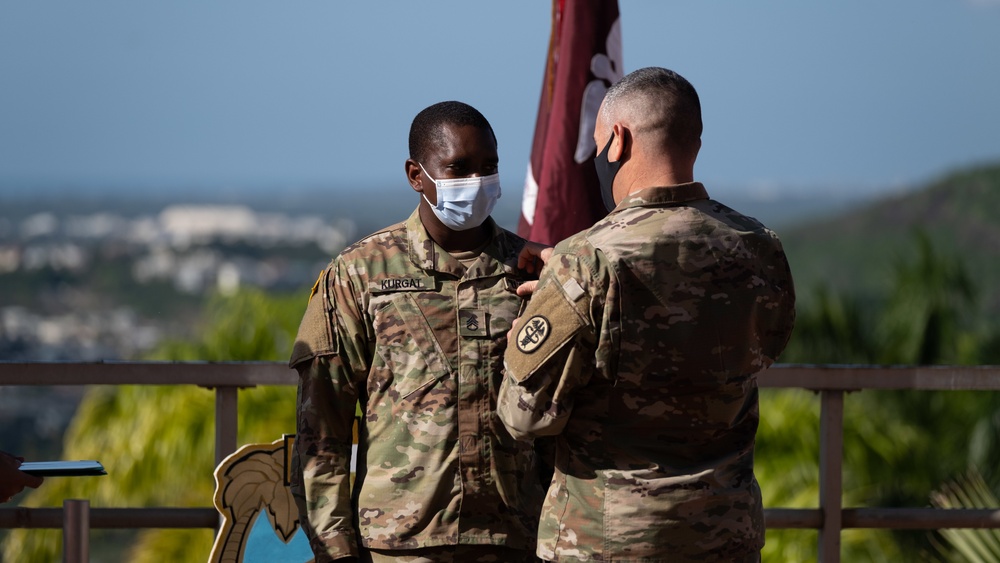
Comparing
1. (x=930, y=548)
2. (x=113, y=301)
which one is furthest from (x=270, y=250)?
(x=930, y=548)

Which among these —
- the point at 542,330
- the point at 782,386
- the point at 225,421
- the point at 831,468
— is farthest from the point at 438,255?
the point at 831,468

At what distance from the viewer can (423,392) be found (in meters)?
2.50

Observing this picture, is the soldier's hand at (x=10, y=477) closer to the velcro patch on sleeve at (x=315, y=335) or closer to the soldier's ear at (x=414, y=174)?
the velcro patch on sleeve at (x=315, y=335)

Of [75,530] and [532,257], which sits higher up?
[532,257]

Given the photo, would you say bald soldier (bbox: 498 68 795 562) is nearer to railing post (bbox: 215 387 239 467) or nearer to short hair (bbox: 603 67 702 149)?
short hair (bbox: 603 67 702 149)

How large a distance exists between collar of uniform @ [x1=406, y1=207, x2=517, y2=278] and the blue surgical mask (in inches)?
2.9

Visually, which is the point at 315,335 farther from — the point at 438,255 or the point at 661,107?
the point at 661,107

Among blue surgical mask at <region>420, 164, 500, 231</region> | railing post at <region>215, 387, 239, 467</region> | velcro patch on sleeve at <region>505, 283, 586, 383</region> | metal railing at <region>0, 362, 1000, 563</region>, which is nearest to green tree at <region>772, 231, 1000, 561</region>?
metal railing at <region>0, 362, 1000, 563</region>

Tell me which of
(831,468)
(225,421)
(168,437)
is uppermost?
(225,421)

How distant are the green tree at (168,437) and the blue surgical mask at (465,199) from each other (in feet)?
24.8

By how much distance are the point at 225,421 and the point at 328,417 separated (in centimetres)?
78

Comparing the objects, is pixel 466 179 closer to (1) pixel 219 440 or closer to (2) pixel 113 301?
(1) pixel 219 440

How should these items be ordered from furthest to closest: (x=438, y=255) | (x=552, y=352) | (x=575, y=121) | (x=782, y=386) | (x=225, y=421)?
1. (x=575, y=121)
2. (x=782, y=386)
3. (x=225, y=421)
4. (x=438, y=255)
5. (x=552, y=352)

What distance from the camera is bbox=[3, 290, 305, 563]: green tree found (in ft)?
35.7
